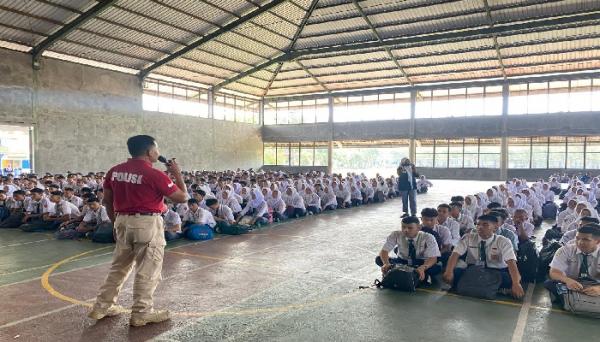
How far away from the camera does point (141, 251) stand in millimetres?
4391

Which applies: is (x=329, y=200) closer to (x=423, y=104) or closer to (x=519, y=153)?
(x=423, y=104)

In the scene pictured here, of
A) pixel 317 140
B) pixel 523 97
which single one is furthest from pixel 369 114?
pixel 523 97

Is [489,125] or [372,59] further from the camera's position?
[489,125]

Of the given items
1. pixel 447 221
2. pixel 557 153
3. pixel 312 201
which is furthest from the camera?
pixel 557 153

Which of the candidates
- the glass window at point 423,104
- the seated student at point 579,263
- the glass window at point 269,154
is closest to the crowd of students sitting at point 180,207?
the seated student at point 579,263

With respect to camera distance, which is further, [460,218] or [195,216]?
[195,216]

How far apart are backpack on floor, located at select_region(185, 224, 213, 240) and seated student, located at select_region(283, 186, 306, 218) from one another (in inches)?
160

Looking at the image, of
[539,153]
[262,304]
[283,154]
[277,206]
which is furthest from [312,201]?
[283,154]

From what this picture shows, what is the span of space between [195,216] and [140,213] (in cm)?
576

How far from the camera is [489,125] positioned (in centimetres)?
2741

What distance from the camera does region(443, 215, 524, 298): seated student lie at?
5.60 meters

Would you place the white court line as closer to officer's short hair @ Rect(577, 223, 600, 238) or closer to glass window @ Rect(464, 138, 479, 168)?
officer's short hair @ Rect(577, 223, 600, 238)

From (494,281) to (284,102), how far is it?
29672 mm

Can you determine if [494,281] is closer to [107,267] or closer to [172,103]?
[107,267]
